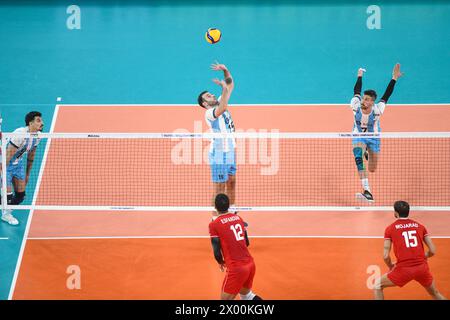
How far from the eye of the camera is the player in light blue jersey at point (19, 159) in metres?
14.1

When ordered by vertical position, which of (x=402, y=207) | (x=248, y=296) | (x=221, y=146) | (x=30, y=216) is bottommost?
(x=248, y=296)

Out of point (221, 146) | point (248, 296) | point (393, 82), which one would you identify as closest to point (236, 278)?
point (248, 296)

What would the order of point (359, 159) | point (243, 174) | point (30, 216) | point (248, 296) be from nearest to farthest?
point (248, 296)
point (30, 216)
point (359, 159)
point (243, 174)

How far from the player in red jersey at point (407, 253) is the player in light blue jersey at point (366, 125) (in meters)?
4.17

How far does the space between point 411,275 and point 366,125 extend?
5.16 meters

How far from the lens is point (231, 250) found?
1059cm

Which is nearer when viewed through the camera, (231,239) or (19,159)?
(231,239)

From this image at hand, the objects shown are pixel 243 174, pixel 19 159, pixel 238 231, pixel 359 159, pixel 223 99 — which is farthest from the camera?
pixel 243 174

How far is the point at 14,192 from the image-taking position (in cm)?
1505

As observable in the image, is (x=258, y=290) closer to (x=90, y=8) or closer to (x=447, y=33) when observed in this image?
(x=447, y=33)

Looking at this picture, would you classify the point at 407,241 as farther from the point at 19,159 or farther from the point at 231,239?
the point at 19,159

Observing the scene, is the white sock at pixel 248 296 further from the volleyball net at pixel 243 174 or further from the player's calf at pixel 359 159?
the player's calf at pixel 359 159

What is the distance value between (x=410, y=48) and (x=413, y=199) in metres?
7.71

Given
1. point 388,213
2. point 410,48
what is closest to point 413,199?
point 388,213
